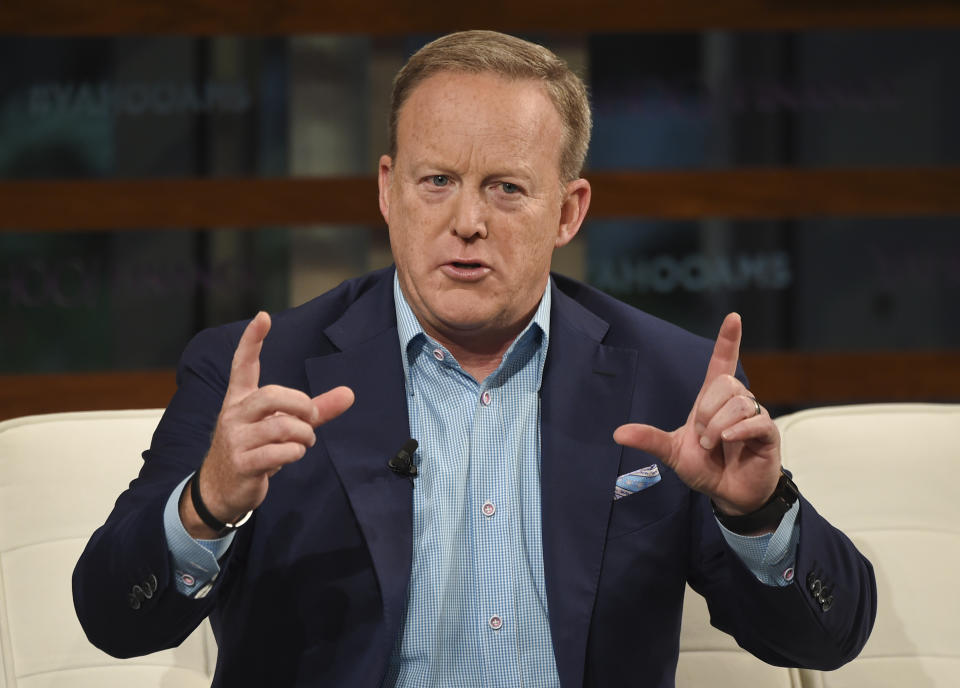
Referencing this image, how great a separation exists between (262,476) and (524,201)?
0.60 metres

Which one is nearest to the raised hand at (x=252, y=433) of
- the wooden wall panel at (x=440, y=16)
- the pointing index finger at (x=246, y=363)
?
the pointing index finger at (x=246, y=363)

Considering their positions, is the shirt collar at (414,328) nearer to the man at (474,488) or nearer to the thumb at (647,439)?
the man at (474,488)

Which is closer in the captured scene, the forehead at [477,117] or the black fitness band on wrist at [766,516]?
the black fitness band on wrist at [766,516]

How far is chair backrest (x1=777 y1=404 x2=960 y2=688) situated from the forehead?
0.69 m

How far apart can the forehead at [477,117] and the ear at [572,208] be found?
0.44 ft

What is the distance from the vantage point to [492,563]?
61.1 inches

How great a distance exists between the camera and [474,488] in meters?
1.58

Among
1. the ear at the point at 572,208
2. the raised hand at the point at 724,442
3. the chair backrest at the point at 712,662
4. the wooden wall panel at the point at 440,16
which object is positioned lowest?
the chair backrest at the point at 712,662

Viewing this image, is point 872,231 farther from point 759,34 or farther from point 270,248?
point 270,248

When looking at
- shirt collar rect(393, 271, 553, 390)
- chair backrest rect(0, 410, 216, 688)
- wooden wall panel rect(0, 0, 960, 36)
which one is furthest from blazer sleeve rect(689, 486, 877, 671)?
wooden wall panel rect(0, 0, 960, 36)

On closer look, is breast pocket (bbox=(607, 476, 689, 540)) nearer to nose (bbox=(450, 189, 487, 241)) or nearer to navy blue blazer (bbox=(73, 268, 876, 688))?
navy blue blazer (bbox=(73, 268, 876, 688))

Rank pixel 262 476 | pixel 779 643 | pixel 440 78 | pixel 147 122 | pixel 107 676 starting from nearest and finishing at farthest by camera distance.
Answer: pixel 262 476
pixel 779 643
pixel 440 78
pixel 107 676
pixel 147 122

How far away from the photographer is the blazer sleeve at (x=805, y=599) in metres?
1.43

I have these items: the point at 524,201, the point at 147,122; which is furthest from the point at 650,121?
the point at 524,201
